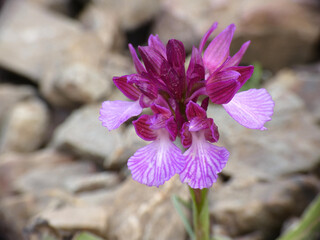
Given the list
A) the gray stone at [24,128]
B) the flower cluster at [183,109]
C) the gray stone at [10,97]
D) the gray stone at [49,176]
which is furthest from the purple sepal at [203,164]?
the gray stone at [10,97]

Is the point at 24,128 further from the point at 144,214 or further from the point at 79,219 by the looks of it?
the point at 144,214

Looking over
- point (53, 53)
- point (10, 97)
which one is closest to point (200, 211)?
point (10, 97)

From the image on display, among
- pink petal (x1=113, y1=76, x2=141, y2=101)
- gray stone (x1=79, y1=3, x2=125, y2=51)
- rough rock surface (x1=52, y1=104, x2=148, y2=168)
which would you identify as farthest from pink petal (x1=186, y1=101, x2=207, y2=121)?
gray stone (x1=79, y1=3, x2=125, y2=51)

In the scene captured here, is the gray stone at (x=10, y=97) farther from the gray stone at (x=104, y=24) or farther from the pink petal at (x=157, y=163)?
the pink petal at (x=157, y=163)

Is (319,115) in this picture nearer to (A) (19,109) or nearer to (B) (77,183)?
(B) (77,183)

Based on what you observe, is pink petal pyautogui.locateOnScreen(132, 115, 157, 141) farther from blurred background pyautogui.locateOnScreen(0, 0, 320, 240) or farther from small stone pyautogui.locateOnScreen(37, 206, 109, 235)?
small stone pyautogui.locateOnScreen(37, 206, 109, 235)
